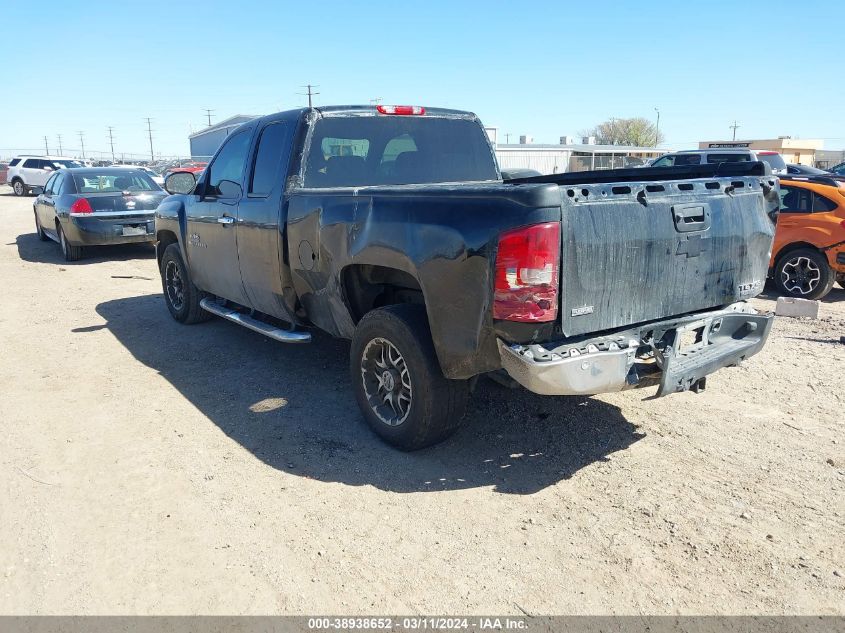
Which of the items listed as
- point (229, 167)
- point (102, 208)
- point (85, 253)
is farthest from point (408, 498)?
point (85, 253)

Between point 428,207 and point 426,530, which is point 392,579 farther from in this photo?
point 428,207

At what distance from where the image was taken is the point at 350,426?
461 centimetres

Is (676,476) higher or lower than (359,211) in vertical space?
lower

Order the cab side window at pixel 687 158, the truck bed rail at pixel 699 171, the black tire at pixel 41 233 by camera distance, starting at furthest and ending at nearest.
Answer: the cab side window at pixel 687 158, the black tire at pixel 41 233, the truck bed rail at pixel 699 171

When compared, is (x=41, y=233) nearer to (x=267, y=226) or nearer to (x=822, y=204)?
(x=267, y=226)

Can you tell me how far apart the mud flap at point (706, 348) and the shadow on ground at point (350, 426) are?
79cm

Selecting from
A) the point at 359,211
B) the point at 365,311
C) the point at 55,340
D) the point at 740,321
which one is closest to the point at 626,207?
the point at 740,321

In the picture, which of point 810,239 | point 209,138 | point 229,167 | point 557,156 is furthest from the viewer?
point 209,138

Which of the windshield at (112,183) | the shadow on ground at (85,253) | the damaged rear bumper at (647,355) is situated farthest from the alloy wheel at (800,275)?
the shadow on ground at (85,253)

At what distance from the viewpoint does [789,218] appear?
8.97 m

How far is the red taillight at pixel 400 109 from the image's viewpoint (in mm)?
5266

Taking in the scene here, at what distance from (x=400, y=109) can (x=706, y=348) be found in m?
2.98

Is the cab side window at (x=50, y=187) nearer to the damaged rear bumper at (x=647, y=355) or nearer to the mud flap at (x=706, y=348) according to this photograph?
the damaged rear bumper at (x=647, y=355)

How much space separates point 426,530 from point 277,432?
1.59 meters
